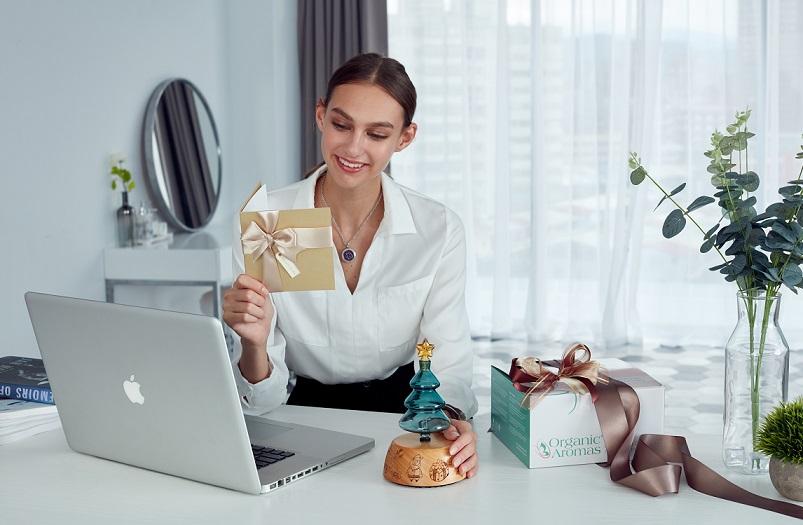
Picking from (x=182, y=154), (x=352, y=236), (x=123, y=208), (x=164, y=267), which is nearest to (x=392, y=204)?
(x=352, y=236)

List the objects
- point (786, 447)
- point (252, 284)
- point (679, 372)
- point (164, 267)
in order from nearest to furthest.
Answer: point (786, 447), point (252, 284), point (164, 267), point (679, 372)

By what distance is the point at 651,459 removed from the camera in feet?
4.94

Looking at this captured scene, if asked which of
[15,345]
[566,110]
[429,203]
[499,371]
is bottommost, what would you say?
[15,345]

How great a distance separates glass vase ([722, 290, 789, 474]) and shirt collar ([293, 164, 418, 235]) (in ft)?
2.85

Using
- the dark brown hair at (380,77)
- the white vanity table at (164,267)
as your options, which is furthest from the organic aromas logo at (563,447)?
the white vanity table at (164,267)

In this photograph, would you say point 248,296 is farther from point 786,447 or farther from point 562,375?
point 786,447

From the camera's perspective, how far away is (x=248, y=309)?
5.64ft

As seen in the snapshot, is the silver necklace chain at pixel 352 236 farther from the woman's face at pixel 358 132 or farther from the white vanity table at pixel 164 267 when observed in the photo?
the white vanity table at pixel 164 267

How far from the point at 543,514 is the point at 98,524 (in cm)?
61

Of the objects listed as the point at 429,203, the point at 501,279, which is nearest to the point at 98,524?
the point at 429,203

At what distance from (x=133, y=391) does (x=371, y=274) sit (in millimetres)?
790

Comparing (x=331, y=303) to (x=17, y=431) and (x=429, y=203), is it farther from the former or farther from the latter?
(x=17, y=431)

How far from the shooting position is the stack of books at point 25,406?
5.70ft

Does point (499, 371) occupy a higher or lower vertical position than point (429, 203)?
lower
